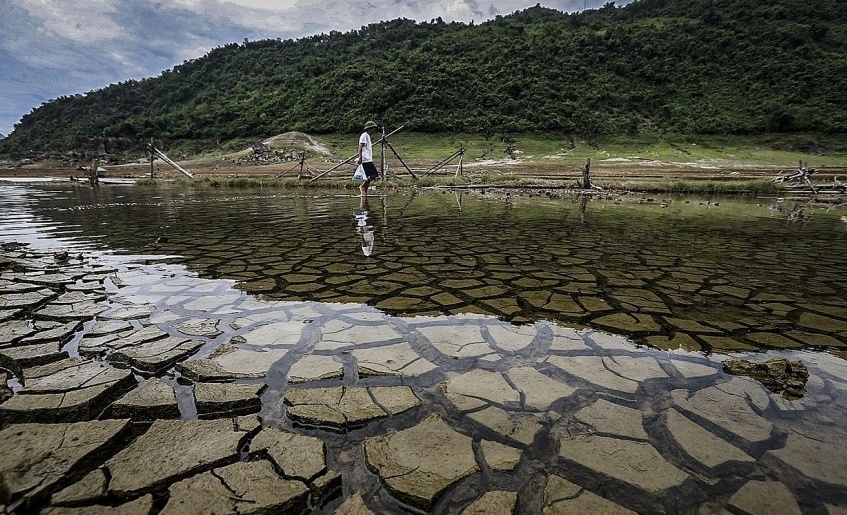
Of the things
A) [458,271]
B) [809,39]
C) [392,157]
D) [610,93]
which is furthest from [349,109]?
[809,39]

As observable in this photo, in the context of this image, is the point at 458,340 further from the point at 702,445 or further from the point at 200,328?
the point at 200,328

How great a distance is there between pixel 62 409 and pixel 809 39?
82.5 meters

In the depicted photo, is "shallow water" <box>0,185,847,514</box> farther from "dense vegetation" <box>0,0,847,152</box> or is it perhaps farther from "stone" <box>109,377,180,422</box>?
"dense vegetation" <box>0,0,847,152</box>

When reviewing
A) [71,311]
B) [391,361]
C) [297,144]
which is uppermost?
[297,144]

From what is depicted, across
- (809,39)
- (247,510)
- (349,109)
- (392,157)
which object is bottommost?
(247,510)

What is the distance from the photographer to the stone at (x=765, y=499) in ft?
5.02

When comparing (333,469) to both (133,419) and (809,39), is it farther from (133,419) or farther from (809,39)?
(809,39)

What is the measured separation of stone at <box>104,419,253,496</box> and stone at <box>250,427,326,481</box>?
10 centimetres

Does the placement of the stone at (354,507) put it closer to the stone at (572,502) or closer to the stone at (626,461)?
the stone at (572,502)

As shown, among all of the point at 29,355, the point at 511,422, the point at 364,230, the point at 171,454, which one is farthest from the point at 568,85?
the point at 171,454

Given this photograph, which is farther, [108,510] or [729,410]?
[729,410]

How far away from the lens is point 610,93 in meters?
52.2

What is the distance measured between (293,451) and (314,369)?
2.70ft

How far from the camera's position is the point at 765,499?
1578 millimetres
